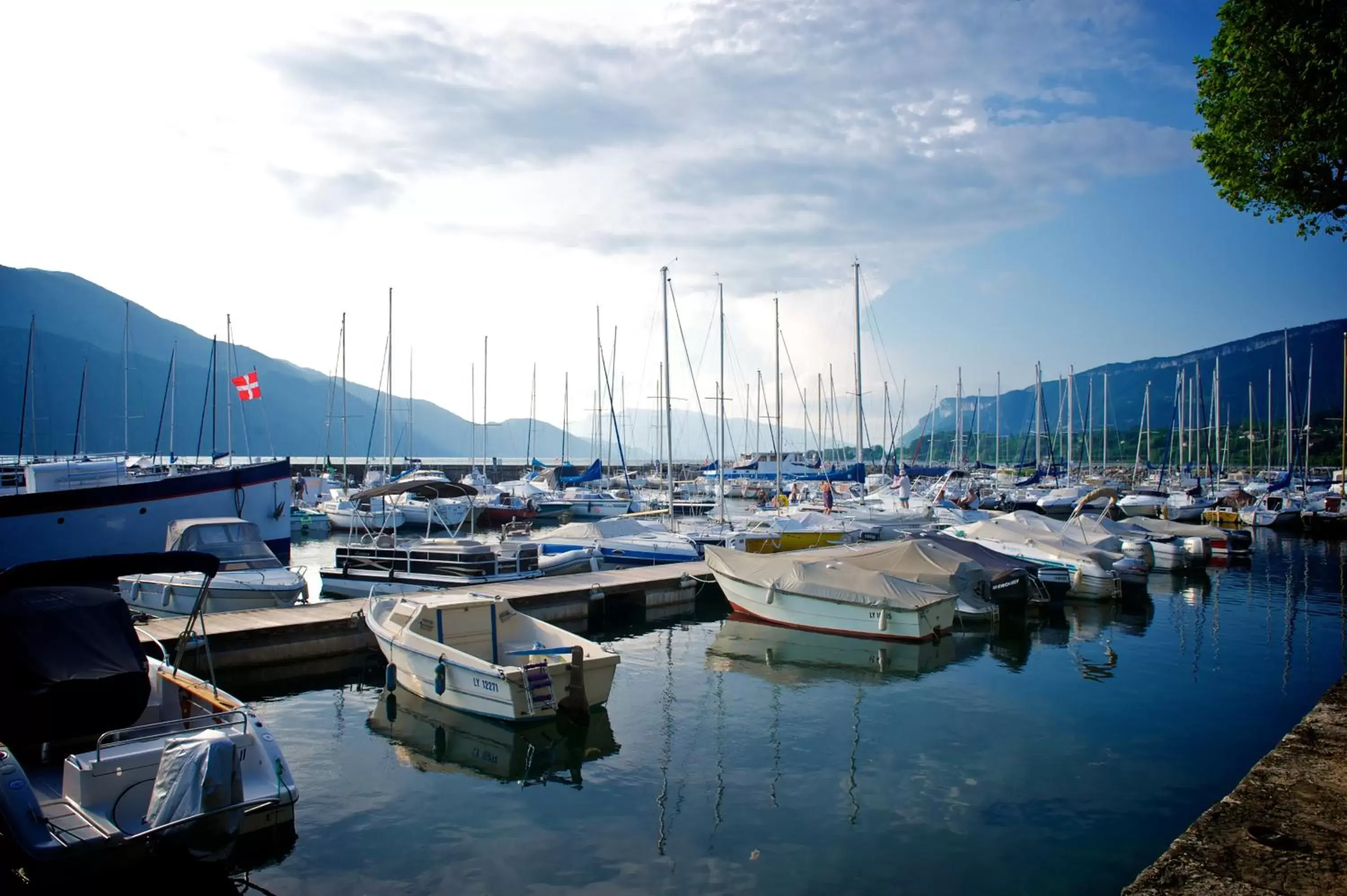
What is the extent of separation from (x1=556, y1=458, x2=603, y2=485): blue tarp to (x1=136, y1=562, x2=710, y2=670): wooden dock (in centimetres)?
4057

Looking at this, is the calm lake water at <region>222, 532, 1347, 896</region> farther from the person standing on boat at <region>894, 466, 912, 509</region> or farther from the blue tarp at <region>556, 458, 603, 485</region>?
the blue tarp at <region>556, 458, 603, 485</region>

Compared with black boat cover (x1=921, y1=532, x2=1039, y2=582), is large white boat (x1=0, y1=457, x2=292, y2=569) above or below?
above

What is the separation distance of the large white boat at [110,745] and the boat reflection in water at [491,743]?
3066 millimetres

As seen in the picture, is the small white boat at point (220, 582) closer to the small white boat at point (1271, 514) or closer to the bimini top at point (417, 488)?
the bimini top at point (417, 488)

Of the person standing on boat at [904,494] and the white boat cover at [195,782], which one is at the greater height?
the person standing on boat at [904,494]

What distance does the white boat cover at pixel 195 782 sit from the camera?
25.2 ft

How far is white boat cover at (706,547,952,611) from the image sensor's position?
20.7 metres

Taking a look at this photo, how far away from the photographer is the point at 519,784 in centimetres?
1186

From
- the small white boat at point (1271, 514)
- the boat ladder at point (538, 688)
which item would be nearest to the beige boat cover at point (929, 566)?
the boat ladder at point (538, 688)

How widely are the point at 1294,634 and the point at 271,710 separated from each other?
986 inches

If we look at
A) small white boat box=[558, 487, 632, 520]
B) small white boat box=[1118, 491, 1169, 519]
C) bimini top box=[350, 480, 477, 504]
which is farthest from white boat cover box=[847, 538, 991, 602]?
small white boat box=[1118, 491, 1169, 519]

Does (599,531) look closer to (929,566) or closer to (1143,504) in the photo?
(929,566)

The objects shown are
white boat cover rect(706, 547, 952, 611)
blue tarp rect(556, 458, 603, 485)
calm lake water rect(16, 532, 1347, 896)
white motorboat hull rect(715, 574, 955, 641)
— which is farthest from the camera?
blue tarp rect(556, 458, 603, 485)

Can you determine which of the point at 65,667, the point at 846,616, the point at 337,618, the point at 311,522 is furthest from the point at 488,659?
the point at 311,522
